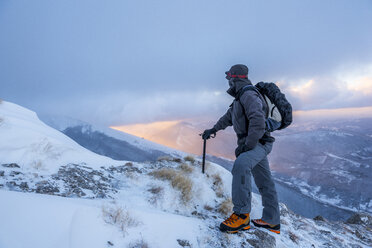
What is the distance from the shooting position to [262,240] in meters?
3.34

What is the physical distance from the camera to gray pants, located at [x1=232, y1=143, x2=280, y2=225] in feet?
10.7

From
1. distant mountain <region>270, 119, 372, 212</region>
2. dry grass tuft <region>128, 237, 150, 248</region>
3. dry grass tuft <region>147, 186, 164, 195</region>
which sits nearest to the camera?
dry grass tuft <region>128, 237, 150, 248</region>

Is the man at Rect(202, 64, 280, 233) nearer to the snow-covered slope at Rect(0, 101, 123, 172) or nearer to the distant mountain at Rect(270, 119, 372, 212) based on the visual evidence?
the snow-covered slope at Rect(0, 101, 123, 172)

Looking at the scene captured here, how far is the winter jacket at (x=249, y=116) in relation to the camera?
10.5 ft

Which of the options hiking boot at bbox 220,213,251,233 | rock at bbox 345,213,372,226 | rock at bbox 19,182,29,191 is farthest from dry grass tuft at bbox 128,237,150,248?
rock at bbox 345,213,372,226

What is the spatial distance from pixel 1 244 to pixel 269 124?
3763 mm

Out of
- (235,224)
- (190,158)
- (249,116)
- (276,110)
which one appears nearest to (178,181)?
(235,224)

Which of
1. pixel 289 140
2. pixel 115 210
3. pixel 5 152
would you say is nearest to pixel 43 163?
pixel 5 152

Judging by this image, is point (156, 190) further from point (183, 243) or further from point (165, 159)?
point (165, 159)

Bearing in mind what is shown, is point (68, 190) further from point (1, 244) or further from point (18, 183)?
point (1, 244)

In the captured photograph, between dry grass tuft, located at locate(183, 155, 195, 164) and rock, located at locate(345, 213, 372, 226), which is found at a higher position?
dry grass tuft, located at locate(183, 155, 195, 164)

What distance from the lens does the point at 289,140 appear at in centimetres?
15038

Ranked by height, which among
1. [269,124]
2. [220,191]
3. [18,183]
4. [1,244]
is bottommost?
[220,191]

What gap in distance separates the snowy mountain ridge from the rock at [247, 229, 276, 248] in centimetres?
2
